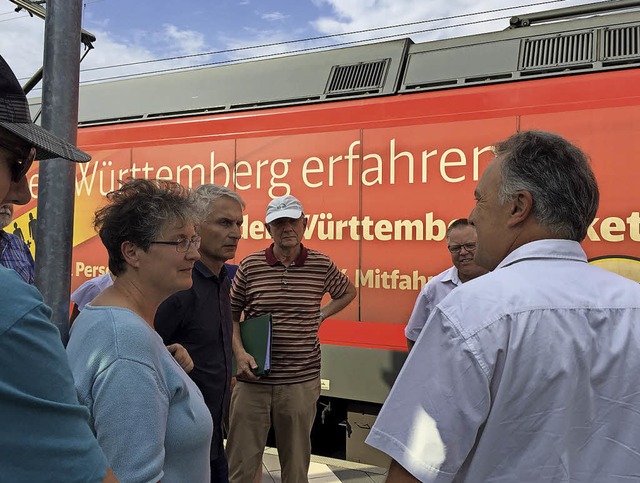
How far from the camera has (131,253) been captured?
1.59 meters

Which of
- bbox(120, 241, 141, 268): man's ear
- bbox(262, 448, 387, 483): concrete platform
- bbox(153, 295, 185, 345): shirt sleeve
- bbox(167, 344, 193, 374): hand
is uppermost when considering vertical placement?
bbox(120, 241, 141, 268): man's ear

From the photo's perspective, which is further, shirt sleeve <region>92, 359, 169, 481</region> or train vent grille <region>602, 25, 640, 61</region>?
train vent grille <region>602, 25, 640, 61</region>

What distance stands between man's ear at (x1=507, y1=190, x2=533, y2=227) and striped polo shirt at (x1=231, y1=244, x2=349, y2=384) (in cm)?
205

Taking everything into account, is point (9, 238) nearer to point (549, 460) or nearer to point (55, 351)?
point (55, 351)

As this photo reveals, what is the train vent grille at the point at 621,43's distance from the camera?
3.70m

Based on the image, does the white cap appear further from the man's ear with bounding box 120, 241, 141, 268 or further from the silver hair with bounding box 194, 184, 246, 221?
the man's ear with bounding box 120, 241, 141, 268

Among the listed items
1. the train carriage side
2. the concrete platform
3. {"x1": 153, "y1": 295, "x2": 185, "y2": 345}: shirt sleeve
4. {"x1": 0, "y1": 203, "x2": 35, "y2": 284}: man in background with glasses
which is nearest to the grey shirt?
{"x1": 153, "y1": 295, "x2": 185, "y2": 345}: shirt sleeve

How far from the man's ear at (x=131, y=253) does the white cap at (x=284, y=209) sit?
1.66 m

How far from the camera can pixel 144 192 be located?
5.45ft

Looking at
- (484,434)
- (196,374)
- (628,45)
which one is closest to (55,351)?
(484,434)

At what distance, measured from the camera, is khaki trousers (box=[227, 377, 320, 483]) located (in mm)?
3062

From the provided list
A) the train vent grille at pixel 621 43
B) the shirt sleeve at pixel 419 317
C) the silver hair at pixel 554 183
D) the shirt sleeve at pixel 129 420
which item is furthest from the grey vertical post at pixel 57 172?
the train vent grille at pixel 621 43

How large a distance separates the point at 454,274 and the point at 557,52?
1860 mm

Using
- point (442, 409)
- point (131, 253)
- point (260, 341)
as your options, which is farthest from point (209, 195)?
point (442, 409)
